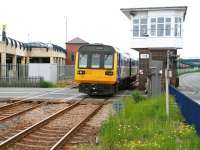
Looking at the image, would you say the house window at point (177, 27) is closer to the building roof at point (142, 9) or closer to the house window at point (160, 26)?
the building roof at point (142, 9)

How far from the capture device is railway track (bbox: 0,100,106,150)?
1128 cm

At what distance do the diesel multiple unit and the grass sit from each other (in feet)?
35.8

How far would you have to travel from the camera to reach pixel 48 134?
13.4m

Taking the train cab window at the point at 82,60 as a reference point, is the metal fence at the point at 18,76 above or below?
below

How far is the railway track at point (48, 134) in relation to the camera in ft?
37.0

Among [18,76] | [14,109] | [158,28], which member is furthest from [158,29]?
[14,109]

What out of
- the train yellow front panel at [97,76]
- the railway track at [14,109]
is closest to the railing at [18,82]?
the train yellow front panel at [97,76]

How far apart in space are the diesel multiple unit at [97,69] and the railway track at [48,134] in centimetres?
808

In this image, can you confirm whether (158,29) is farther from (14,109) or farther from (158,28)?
(14,109)

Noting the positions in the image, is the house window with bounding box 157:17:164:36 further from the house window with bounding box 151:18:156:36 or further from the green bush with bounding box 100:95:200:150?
the green bush with bounding box 100:95:200:150

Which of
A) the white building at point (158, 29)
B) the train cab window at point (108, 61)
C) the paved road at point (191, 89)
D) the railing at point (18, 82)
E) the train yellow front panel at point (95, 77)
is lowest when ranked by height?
the paved road at point (191, 89)

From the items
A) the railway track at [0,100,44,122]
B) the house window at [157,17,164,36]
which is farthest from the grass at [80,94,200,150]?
the house window at [157,17,164,36]

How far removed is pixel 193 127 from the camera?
1216 cm

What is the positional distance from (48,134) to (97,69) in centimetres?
1480
